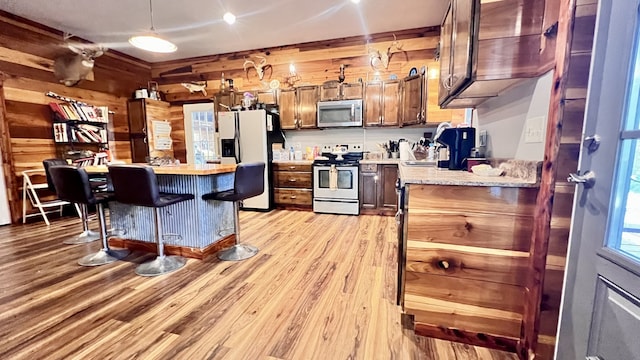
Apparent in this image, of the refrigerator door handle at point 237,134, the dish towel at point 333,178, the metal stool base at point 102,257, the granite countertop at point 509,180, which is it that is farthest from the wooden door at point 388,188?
the metal stool base at point 102,257

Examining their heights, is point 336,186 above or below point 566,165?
below

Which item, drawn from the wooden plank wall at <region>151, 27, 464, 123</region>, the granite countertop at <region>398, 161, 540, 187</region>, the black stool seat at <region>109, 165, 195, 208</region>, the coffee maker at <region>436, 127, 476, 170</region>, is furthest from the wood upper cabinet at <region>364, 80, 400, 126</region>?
the black stool seat at <region>109, 165, 195, 208</region>

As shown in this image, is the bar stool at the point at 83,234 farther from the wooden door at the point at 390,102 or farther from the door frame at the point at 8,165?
the wooden door at the point at 390,102

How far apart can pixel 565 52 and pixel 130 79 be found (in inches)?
260

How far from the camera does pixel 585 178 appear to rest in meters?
1.00

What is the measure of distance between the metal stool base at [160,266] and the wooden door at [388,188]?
2.83 m

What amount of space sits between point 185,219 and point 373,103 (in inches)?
126

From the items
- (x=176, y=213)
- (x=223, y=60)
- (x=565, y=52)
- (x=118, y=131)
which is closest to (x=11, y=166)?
(x=118, y=131)

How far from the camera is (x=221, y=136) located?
458cm

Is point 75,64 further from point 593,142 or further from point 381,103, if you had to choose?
point 593,142

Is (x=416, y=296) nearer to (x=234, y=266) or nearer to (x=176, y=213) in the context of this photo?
(x=234, y=266)

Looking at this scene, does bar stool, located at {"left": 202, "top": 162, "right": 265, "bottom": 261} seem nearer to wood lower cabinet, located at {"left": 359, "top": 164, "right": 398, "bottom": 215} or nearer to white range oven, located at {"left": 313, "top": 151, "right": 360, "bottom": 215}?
white range oven, located at {"left": 313, "top": 151, "right": 360, "bottom": 215}

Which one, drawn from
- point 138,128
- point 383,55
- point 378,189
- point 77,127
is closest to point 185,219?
point 378,189

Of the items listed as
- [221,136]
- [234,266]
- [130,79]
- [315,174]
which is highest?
[130,79]
